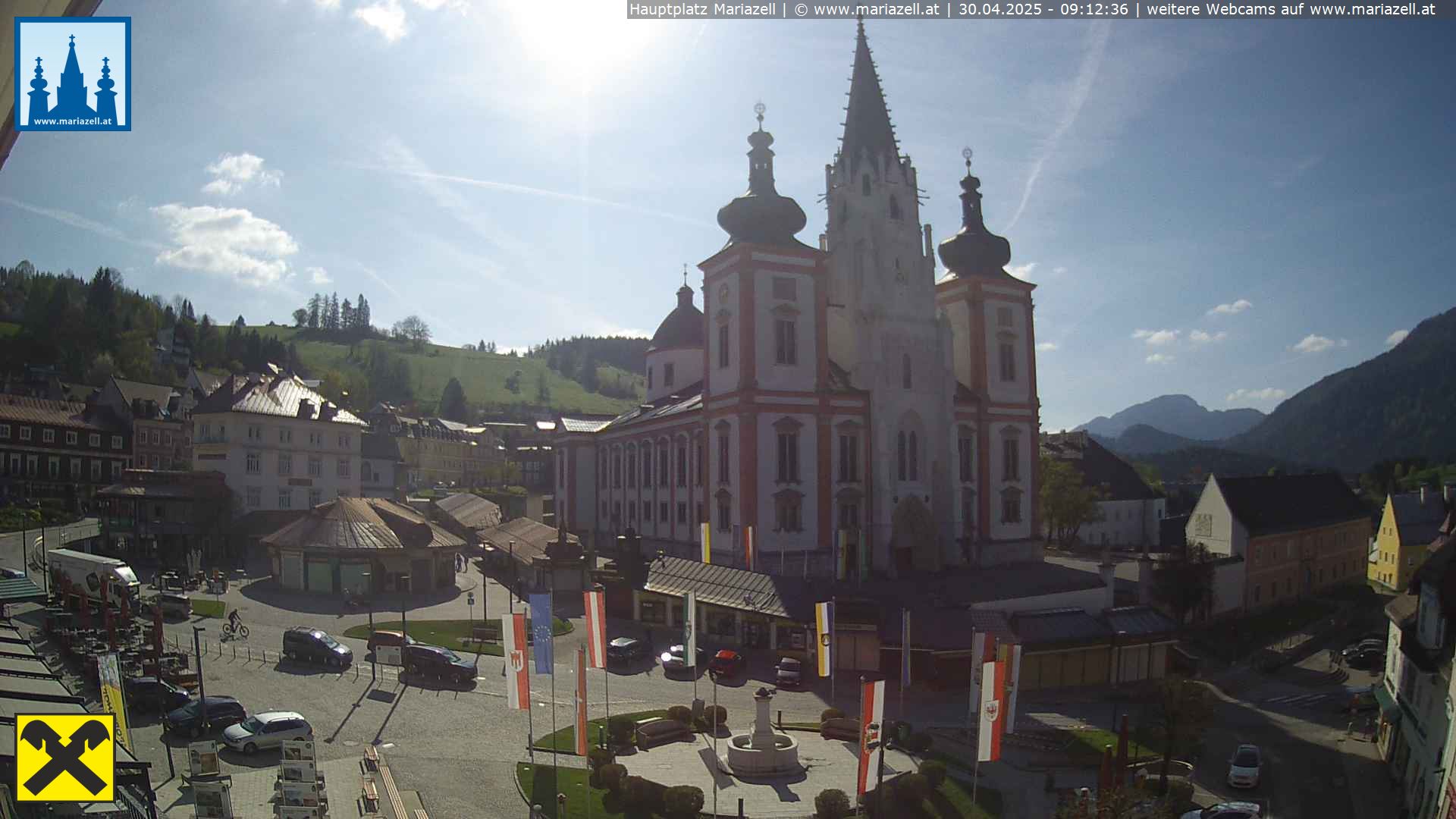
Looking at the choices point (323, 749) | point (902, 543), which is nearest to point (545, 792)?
point (323, 749)

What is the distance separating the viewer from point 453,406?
16038cm

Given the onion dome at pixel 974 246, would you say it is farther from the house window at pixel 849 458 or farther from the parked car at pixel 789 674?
the parked car at pixel 789 674

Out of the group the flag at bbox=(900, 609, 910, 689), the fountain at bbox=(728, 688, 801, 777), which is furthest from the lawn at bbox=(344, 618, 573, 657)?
the flag at bbox=(900, 609, 910, 689)

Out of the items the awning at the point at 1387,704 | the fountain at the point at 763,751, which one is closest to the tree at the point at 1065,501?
the awning at the point at 1387,704

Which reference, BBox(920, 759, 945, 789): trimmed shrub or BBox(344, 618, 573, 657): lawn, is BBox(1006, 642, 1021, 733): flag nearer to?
BBox(920, 759, 945, 789): trimmed shrub

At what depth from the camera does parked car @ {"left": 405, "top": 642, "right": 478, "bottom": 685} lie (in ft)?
107

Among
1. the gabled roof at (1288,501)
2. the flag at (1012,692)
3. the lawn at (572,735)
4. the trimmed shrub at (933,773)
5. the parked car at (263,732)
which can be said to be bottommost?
the lawn at (572,735)

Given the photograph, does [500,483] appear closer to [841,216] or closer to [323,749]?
[841,216]

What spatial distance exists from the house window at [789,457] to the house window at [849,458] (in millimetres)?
2630

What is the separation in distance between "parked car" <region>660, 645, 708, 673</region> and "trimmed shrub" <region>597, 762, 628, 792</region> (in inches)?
486

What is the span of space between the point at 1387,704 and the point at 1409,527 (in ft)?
88.4

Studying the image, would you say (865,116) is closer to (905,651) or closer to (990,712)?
(905,651)

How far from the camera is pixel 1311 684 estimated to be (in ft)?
131

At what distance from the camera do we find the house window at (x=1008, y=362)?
54.5 m
